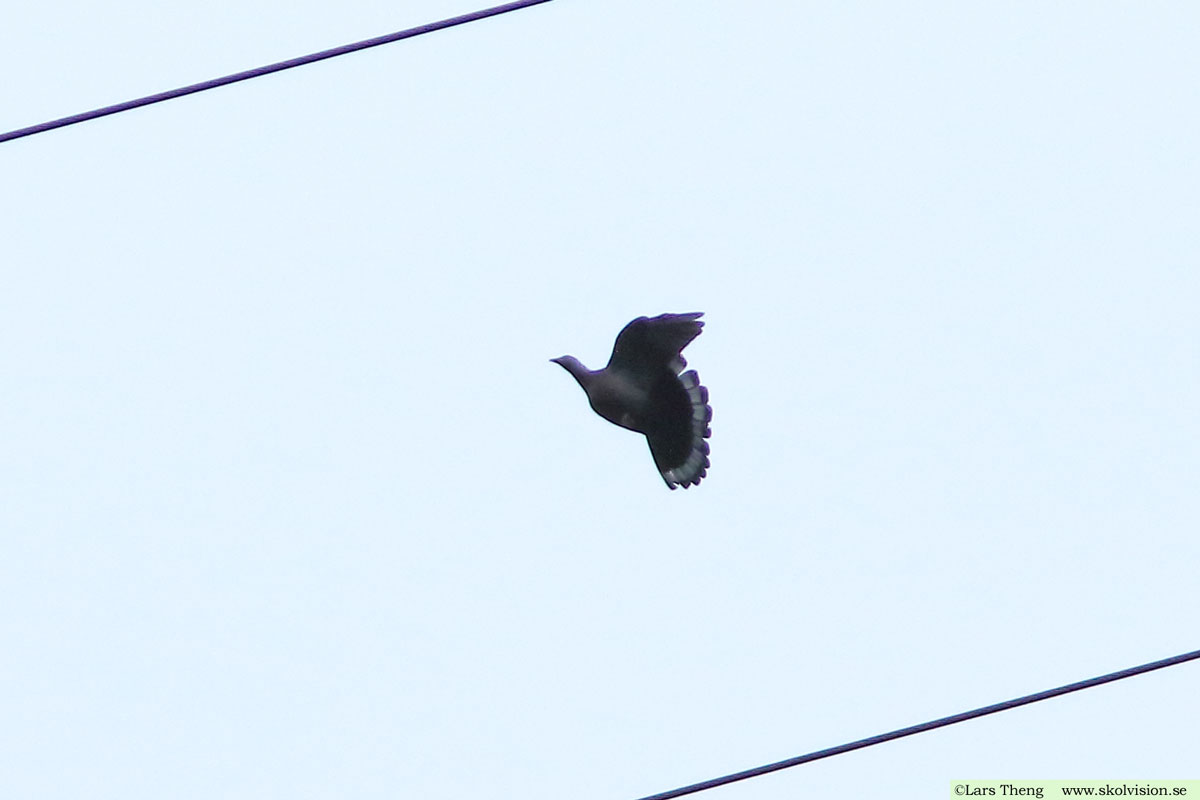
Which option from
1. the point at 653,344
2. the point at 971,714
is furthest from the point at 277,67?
the point at 971,714

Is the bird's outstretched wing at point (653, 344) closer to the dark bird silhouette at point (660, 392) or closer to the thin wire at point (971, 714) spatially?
the dark bird silhouette at point (660, 392)

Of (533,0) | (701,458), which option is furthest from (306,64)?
(701,458)

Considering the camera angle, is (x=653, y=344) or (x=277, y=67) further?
(x=653, y=344)

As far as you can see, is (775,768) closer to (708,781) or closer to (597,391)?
(708,781)

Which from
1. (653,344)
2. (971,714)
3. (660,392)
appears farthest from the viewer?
(660,392)

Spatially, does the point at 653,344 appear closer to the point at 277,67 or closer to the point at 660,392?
the point at 660,392

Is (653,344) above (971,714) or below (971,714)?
above

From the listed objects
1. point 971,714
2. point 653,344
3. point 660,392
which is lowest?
point 971,714

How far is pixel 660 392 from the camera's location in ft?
25.2

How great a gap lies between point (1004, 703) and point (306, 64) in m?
2.76

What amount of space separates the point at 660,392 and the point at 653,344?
252 mm

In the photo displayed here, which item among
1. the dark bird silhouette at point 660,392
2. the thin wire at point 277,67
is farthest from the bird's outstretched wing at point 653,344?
the thin wire at point 277,67

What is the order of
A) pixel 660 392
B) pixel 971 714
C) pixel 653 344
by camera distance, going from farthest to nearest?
pixel 660 392 → pixel 653 344 → pixel 971 714

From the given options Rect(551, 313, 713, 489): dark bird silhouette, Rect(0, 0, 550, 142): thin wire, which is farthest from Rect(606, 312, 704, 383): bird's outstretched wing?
Rect(0, 0, 550, 142): thin wire
